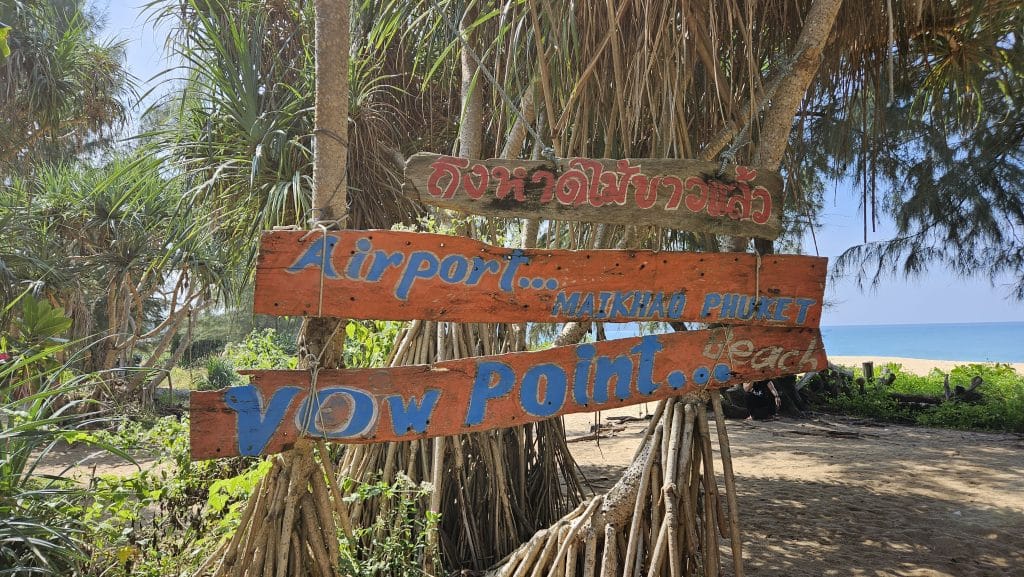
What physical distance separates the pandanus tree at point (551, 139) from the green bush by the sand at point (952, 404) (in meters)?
4.29

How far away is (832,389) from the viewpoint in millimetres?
8547

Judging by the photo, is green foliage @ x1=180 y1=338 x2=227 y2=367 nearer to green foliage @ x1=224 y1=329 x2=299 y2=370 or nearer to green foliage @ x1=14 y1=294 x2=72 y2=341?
green foliage @ x1=224 y1=329 x2=299 y2=370

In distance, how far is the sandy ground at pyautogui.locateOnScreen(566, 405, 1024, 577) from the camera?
122 inches

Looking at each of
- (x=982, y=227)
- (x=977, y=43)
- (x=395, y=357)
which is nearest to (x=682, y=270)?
(x=395, y=357)

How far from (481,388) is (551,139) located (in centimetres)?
124

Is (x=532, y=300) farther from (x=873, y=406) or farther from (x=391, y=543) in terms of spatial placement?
(x=873, y=406)

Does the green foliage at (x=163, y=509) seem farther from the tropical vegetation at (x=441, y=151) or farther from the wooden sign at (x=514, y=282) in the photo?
the wooden sign at (x=514, y=282)

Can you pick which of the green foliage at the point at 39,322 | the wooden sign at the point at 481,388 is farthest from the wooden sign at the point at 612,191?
the green foliage at the point at 39,322

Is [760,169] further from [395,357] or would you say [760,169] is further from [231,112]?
[231,112]

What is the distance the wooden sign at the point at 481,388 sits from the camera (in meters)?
1.80

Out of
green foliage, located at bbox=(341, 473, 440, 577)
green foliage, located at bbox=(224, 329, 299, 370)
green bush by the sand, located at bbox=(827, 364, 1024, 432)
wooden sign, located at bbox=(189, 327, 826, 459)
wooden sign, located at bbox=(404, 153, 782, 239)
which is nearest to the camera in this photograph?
wooden sign, located at bbox=(189, 327, 826, 459)

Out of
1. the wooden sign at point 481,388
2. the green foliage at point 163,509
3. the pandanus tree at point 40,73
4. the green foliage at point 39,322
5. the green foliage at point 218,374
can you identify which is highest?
the pandanus tree at point 40,73

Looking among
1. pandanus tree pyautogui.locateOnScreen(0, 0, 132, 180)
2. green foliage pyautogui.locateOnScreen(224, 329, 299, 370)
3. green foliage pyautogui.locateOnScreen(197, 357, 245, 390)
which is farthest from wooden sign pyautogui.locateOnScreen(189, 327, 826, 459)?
green foliage pyautogui.locateOnScreen(197, 357, 245, 390)

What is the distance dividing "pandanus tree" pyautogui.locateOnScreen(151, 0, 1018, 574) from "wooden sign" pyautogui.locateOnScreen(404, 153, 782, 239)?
0.13 m
